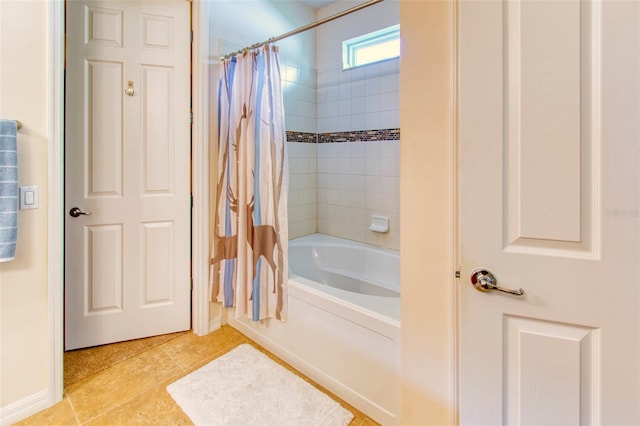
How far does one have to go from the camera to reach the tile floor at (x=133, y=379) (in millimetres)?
1487

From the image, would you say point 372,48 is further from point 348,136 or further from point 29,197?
point 29,197

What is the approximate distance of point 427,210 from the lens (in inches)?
44.7

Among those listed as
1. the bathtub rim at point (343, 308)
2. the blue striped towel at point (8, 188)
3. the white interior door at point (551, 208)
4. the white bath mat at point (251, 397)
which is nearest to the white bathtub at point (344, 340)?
the bathtub rim at point (343, 308)

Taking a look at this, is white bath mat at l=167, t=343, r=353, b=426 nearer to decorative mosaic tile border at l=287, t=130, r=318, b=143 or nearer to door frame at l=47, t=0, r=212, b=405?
door frame at l=47, t=0, r=212, b=405

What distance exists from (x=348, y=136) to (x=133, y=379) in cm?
230

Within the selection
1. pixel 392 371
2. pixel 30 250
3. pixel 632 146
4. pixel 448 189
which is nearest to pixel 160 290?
pixel 30 250

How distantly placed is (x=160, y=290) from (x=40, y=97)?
133 cm

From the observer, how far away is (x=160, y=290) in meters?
2.20

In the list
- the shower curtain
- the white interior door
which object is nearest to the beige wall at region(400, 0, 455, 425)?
the white interior door

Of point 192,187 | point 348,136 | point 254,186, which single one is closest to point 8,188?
point 192,187

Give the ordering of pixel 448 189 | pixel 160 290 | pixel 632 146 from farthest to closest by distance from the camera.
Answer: pixel 160 290
pixel 448 189
pixel 632 146

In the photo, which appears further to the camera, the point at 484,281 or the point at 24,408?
the point at 24,408

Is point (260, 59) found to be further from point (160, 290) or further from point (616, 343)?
point (616, 343)

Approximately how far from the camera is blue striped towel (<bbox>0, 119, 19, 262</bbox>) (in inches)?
52.5
